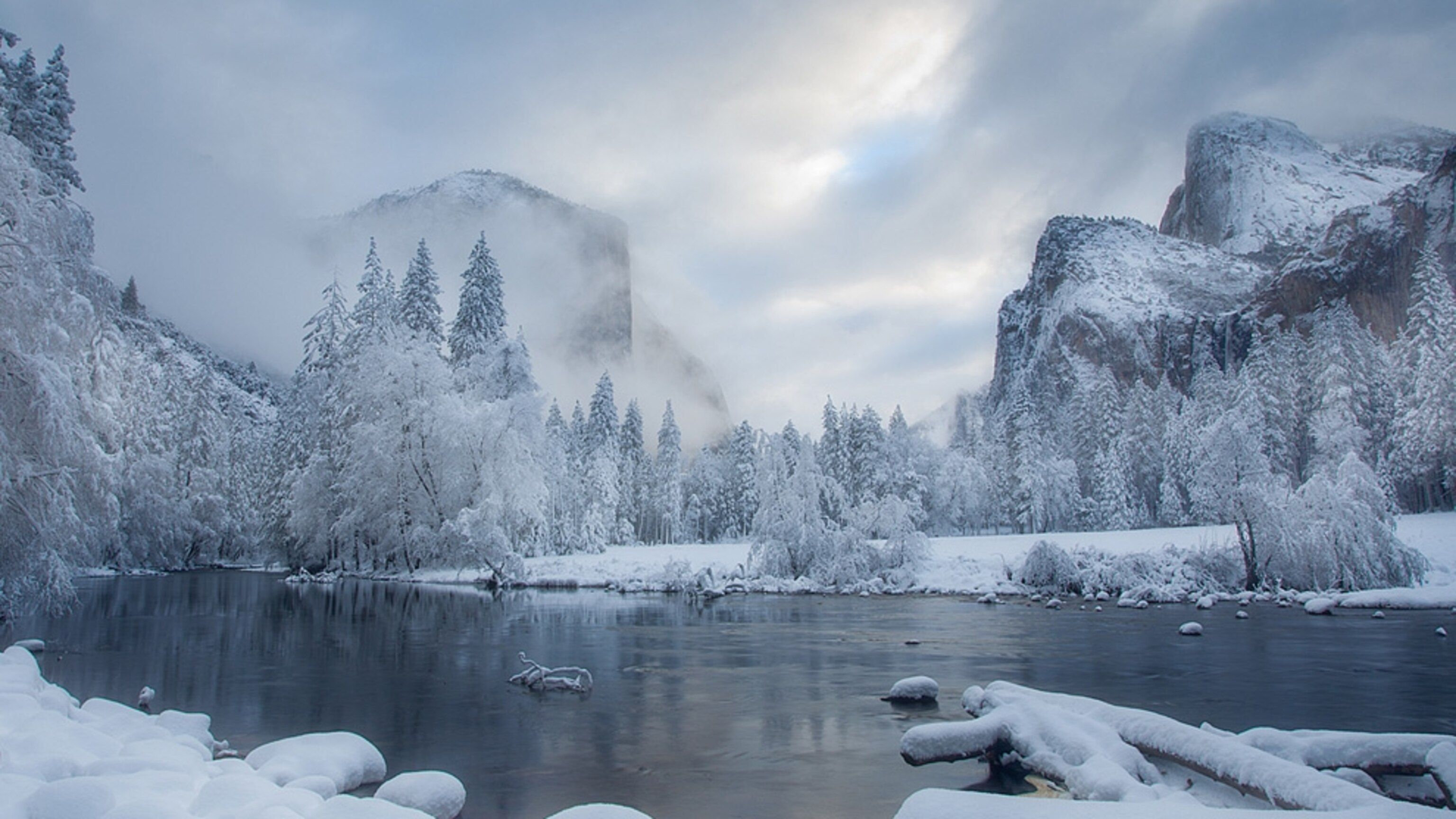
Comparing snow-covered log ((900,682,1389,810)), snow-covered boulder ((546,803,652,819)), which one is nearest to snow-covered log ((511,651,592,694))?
snow-covered log ((900,682,1389,810))

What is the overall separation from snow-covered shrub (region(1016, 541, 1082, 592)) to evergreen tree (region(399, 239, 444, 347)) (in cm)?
3651

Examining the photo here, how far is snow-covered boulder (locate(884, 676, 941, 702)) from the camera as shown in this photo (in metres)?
11.7

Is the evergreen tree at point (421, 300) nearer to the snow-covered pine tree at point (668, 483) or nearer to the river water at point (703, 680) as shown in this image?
the river water at point (703, 680)

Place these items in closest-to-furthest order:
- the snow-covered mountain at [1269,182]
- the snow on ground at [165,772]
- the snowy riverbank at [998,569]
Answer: the snow on ground at [165,772]
the snowy riverbank at [998,569]
the snow-covered mountain at [1269,182]

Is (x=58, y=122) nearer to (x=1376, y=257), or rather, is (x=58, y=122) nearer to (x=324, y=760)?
(x=324, y=760)

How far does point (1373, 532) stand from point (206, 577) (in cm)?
5651

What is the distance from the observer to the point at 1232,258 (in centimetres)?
14975

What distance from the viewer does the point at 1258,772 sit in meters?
6.54

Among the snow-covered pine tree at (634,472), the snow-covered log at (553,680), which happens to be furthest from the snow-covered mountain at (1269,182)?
the snow-covered log at (553,680)

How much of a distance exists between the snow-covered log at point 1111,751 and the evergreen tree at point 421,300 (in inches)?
1766

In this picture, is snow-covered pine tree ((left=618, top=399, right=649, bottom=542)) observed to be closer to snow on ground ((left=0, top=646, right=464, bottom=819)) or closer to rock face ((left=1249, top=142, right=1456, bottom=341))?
rock face ((left=1249, top=142, right=1456, bottom=341))

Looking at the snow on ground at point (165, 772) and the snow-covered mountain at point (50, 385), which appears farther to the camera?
the snow-covered mountain at point (50, 385)

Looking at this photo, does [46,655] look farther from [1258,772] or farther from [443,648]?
[1258,772]

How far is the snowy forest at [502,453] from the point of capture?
16.3 metres
